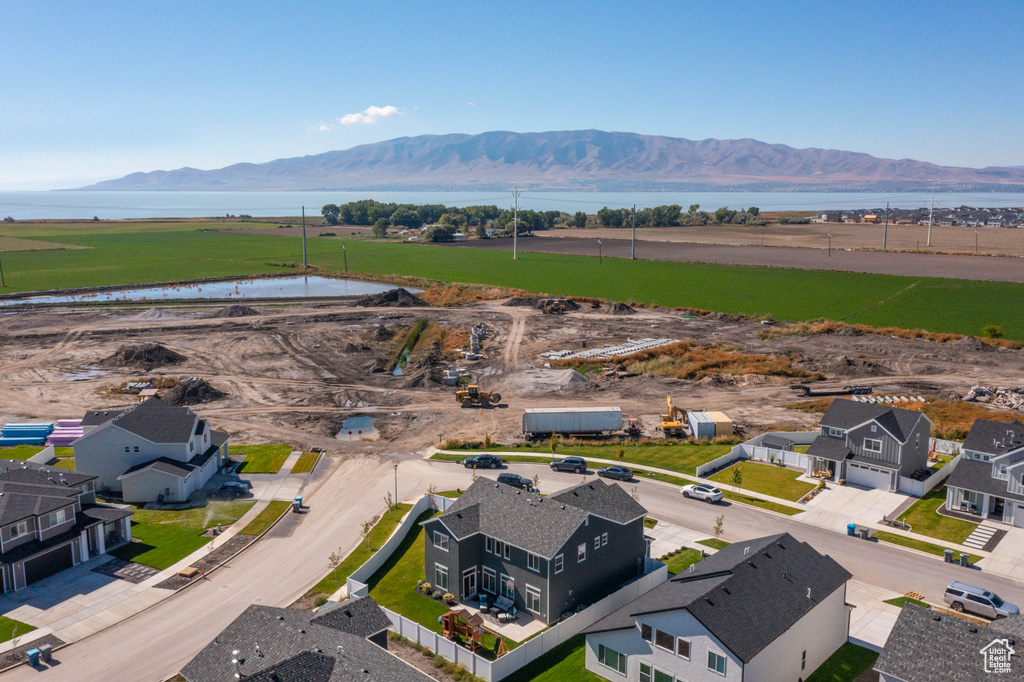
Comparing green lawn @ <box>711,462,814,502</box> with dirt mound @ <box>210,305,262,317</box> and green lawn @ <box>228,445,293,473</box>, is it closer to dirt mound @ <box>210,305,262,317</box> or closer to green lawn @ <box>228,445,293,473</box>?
green lawn @ <box>228,445,293,473</box>

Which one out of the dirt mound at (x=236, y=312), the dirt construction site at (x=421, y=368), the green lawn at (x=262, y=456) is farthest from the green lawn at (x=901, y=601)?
the dirt mound at (x=236, y=312)

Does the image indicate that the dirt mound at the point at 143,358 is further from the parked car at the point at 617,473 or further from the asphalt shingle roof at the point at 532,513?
the asphalt shingle roof at the point at 532,513

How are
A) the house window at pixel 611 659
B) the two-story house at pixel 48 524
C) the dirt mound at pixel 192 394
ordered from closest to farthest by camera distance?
the house window at pixel 611 659 < the two-story house at pixel 48 524 < the dirt mound at pixel 192 394

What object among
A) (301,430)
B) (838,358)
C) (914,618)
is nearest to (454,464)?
(301,430)

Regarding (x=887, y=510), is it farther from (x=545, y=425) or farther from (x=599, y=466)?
(x=545, y=425)

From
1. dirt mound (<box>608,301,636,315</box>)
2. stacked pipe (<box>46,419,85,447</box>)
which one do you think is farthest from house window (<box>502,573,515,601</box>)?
dirt mound (<box>608,301,636,315</box>)

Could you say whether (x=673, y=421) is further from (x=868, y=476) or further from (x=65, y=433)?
(x=65, y=433)
